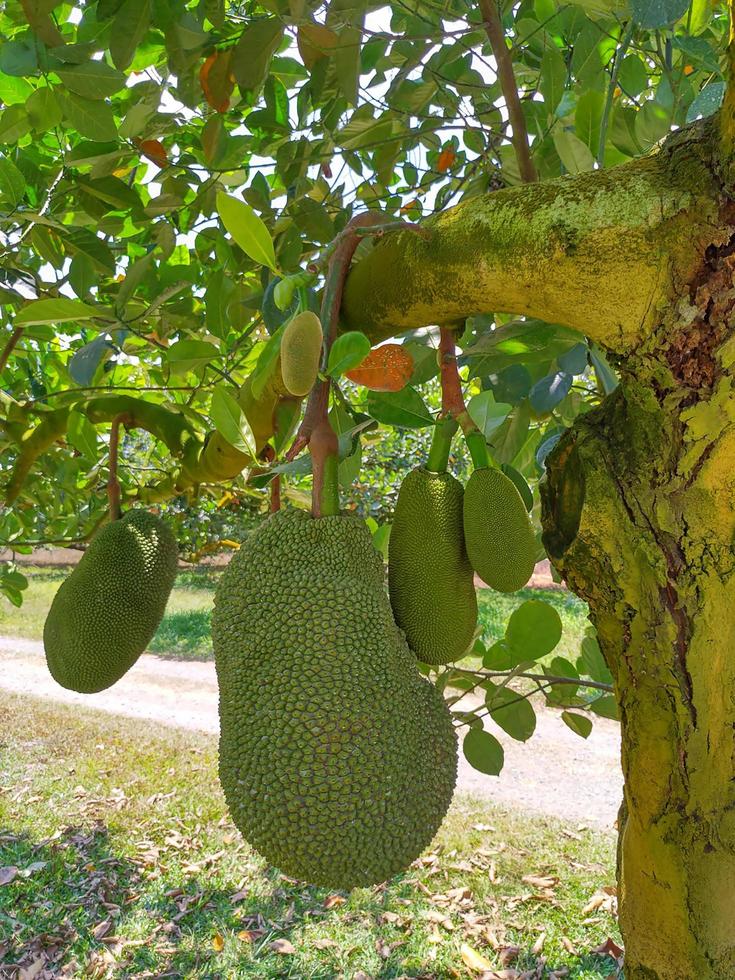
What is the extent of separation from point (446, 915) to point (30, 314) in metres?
2.69

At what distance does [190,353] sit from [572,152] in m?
0.54

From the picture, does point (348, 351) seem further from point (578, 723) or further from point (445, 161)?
point (445, 161)

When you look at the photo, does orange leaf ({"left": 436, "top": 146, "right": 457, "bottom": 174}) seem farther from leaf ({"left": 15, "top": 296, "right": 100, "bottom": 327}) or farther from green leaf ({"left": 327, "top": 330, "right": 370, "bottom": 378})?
green leaf ({"left": 327, "top": 330, "right": 370, "bottom": 378})

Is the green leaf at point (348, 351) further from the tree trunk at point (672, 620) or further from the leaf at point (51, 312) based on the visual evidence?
the leaf at point (51, 312)

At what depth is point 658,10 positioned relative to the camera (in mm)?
753

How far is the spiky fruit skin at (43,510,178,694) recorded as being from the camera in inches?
55.8

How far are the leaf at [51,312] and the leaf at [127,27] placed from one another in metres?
0.32

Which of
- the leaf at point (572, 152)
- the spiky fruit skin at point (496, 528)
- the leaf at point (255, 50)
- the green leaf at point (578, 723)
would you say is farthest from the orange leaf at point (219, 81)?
the green leaf at point (578, 723)

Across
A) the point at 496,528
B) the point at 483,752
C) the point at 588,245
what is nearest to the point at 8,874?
the point at 483,752

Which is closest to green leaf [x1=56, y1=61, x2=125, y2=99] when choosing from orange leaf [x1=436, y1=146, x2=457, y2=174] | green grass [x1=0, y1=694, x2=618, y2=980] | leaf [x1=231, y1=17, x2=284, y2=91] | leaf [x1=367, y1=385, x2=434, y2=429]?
leaf [x1=231, y1=17, x2=284, y2=91]

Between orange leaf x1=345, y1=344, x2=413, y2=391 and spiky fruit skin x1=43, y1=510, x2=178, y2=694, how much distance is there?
816 millimetres

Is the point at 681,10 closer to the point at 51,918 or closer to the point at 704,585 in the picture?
the point at 704,585

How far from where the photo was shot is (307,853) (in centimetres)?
72

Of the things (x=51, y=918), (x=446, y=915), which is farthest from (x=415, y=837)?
(x=51, y=918)
